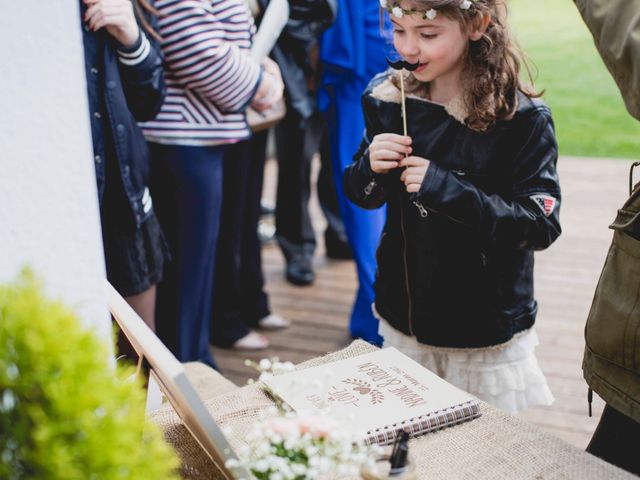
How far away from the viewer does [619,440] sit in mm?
1641

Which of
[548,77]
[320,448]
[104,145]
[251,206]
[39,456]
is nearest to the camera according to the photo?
[39,456]

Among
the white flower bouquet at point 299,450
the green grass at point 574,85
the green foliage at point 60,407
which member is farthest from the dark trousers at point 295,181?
the green foliage at point 60,407

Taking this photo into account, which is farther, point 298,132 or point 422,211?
point 298,132

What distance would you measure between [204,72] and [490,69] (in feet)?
3.49

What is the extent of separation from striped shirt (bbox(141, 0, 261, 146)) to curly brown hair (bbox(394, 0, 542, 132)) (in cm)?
95

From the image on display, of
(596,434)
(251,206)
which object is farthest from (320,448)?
(251,206)

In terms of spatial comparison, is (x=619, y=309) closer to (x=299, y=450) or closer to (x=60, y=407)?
(x=299, y=450)

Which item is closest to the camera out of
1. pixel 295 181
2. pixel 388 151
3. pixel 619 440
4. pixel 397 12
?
pixel 619 440

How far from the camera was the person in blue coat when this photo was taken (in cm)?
345

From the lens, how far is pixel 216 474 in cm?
137

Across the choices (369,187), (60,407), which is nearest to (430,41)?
(369,187)

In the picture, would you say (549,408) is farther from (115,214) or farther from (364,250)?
(115,214)

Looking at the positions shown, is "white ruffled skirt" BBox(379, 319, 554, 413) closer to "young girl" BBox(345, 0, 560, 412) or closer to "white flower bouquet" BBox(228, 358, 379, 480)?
"young girl" BBox(345, 0, 560, 412)

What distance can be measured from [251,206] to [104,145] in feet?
5.66
